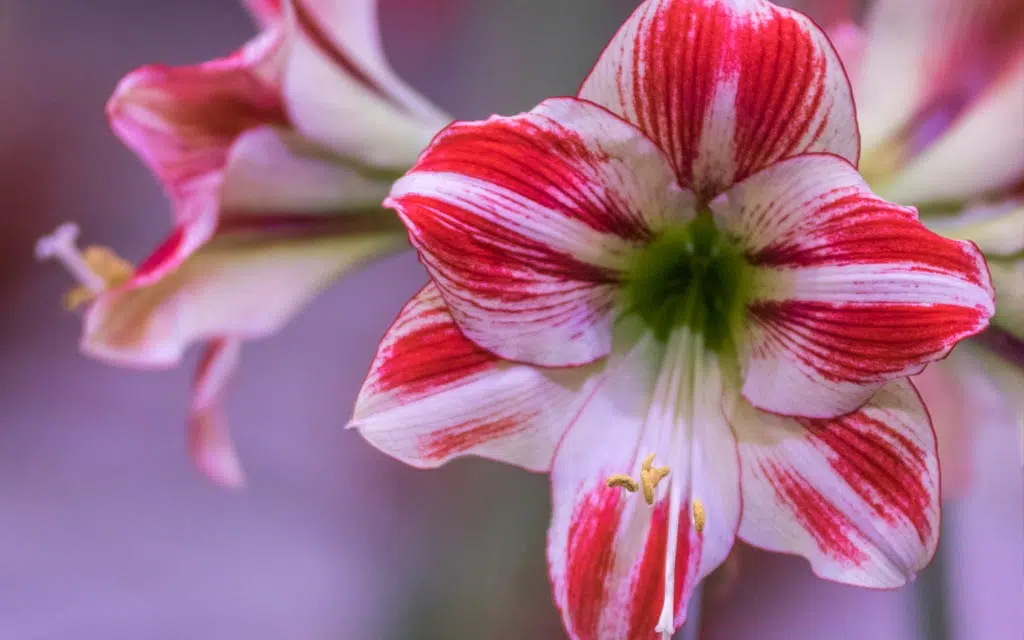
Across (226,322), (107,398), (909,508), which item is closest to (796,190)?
(909,508)

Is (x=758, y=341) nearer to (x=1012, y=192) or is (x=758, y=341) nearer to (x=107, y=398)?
(x=1012, y=192)

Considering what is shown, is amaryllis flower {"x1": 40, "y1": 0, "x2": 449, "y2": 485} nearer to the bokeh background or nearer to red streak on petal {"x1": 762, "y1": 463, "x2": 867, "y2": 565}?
red streak on petal {"x1": 762, "y1": 463, "x2": 867, "y2": 565}

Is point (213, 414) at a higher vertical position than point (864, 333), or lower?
lower

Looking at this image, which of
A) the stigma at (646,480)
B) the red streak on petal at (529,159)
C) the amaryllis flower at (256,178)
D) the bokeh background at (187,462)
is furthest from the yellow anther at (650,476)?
the bokeh background at (187,462)

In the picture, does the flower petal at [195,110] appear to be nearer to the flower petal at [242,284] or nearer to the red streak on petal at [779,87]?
the flower petal at [242,284]

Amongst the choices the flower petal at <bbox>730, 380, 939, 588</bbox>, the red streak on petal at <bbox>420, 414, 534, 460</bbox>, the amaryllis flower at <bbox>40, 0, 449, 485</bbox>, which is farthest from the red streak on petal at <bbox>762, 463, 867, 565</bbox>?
the amaryllis flower at <bbox>40, 0, 449, 485</bbox>

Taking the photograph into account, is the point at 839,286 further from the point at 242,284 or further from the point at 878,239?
the point at 242,284

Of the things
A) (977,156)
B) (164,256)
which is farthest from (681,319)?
(164,256)
